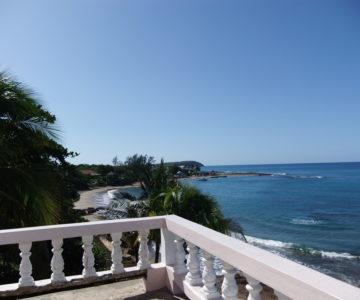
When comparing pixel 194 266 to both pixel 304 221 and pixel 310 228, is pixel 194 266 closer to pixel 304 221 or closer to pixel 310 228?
pixel 310 228

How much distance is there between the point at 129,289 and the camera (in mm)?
3715

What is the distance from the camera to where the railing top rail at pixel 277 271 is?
1.51m

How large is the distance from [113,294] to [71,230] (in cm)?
84

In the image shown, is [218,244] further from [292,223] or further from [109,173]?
[109,173]

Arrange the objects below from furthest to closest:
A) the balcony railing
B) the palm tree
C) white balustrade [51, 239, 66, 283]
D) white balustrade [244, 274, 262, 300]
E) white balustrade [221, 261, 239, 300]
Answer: the palm tree, white balustrade [51, 239, 66, 283], white balustrade [221, 261, 239, 300], white balustrade [244, 274, 262, 300], the balcony railing

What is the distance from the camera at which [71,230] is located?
342 centimetres

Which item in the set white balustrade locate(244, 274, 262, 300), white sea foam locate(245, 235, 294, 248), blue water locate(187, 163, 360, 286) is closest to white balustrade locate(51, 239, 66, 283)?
white balustrade locate(244, 274, 262, 300)

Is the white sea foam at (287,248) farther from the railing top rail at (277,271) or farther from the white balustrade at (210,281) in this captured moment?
the railing top rail at (277,271)

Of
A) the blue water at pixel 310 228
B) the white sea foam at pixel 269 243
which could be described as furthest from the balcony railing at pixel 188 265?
the white sea foam at pixel 269 243

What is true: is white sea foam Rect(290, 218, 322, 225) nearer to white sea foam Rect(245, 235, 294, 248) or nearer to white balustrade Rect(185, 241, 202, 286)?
white sea foam Rect(245, 235, 294, 248)

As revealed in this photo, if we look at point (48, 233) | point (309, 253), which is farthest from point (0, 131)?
point (309, 253)

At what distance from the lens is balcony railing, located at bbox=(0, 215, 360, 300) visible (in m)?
1.70

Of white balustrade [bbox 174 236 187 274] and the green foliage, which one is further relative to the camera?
the green foliage

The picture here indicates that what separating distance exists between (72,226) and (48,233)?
236 mm
